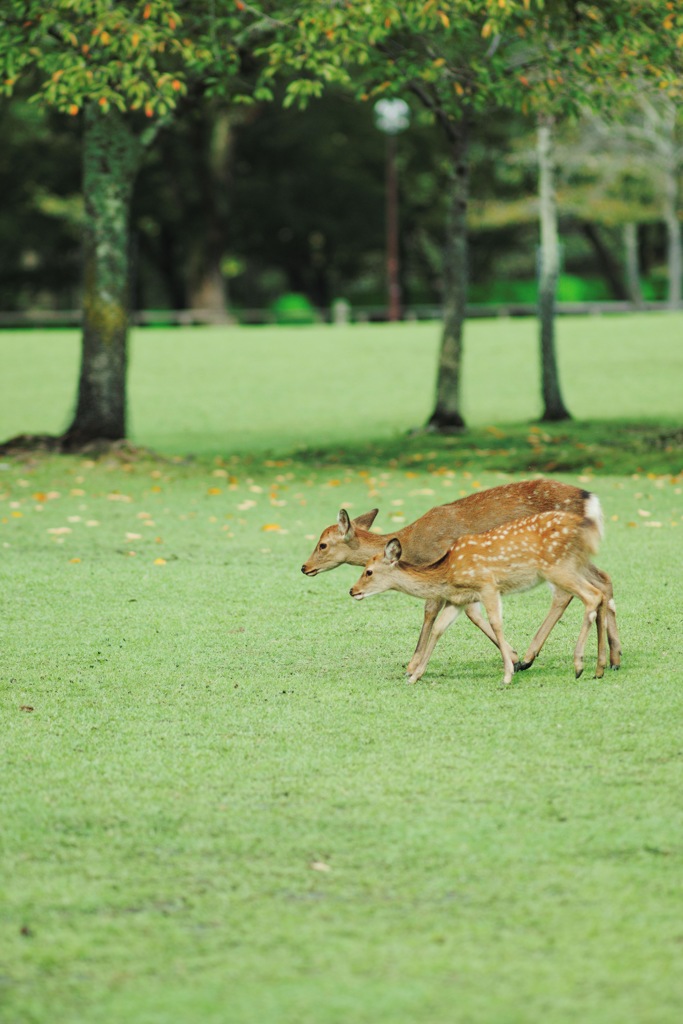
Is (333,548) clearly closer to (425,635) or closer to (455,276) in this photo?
(425,635)

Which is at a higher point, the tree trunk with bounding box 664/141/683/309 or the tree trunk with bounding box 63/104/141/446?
the tree trunk with bounding box 664/141/683/309

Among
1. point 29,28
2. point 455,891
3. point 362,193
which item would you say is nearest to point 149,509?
point 29,28

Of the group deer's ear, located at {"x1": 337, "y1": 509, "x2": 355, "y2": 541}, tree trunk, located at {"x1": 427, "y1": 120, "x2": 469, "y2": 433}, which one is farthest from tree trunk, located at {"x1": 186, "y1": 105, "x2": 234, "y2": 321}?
deer's ear, located at {"x1": 337, "y1": 509, "x2": 355, "y2": 541}

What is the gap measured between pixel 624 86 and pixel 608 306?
3470 centimetres

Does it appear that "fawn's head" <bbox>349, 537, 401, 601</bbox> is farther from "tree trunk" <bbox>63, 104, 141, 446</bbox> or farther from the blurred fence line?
the blurred fence line

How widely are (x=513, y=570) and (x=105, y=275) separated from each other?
11.2 metres

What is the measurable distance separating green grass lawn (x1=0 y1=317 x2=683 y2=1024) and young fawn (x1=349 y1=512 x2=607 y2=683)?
30 cm

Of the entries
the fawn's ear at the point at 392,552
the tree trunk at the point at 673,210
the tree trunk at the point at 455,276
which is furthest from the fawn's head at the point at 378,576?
the tree trunk at the point at 673,210

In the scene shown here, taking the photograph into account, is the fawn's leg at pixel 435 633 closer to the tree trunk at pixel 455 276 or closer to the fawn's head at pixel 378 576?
the fawn's head at pixel 378 576

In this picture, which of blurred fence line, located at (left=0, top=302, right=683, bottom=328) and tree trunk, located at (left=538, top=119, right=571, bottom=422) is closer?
tree trunk, located at (left=538, top=119, right=571, bottom=422)

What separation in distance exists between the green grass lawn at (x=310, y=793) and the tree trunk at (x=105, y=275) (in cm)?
398

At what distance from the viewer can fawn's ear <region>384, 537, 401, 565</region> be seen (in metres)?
7.64

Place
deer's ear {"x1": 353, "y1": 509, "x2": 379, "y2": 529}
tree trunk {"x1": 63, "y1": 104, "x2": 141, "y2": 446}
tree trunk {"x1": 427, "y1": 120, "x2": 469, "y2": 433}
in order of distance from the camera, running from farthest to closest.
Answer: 1. tree trunk {"x1": 427, "y1": 120, "x2": 469, "y2": 433}
2. tree trunk {"x1": 63, "y1": 104, "x2": 141, "y2": 446}
3. deer's ear {"x1": 353, "y1": 509, "x2": 379, "y2": 529}

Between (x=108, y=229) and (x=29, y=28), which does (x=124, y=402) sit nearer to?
(x=108, y=229)
